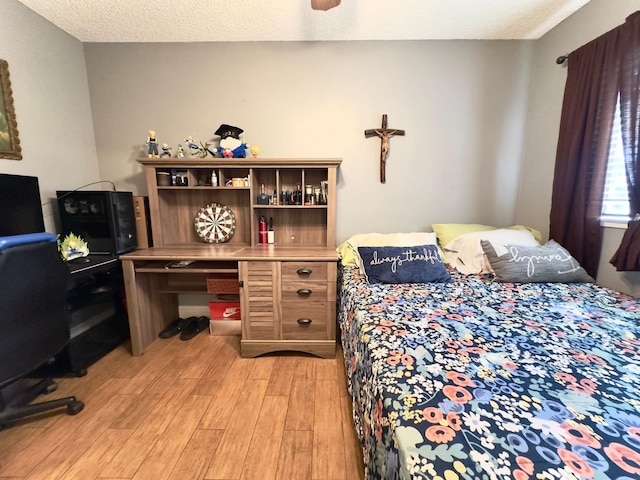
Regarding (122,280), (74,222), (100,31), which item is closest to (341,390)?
(122,280)

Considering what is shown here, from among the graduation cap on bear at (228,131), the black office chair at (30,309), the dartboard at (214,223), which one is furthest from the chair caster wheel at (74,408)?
the graduation cap on bear at (228,131)

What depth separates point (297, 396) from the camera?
5.25 feet

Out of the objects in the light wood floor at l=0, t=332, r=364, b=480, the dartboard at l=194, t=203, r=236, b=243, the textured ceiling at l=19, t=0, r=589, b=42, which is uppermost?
the textured ceiling at l=19, t=0, r=589, b=42

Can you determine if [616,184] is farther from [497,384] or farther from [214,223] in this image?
[214,223]

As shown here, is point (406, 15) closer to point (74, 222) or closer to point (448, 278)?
point (448, 278)

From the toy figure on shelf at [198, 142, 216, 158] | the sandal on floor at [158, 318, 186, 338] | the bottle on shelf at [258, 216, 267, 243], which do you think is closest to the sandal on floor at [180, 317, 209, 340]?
the sandal on floor at [158, 318, 186, 338]

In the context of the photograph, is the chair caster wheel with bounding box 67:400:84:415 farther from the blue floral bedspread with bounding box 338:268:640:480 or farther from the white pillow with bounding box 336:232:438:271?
the white pillow with bounding box 336:232:438:271

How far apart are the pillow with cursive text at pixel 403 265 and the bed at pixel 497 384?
0.22m

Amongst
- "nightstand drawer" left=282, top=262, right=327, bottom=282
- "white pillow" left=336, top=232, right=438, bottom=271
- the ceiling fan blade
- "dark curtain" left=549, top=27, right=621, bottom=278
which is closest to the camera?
the ceiling fan blade

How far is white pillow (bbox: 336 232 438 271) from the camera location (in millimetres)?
2102

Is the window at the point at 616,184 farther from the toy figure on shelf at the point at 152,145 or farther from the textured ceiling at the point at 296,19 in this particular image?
the toy figure on shelf at the point at 152,145

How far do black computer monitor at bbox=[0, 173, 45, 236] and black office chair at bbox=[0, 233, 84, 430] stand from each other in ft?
2.00

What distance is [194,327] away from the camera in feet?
7.69

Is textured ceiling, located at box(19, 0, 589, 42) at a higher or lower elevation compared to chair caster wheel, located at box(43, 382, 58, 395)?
higher
